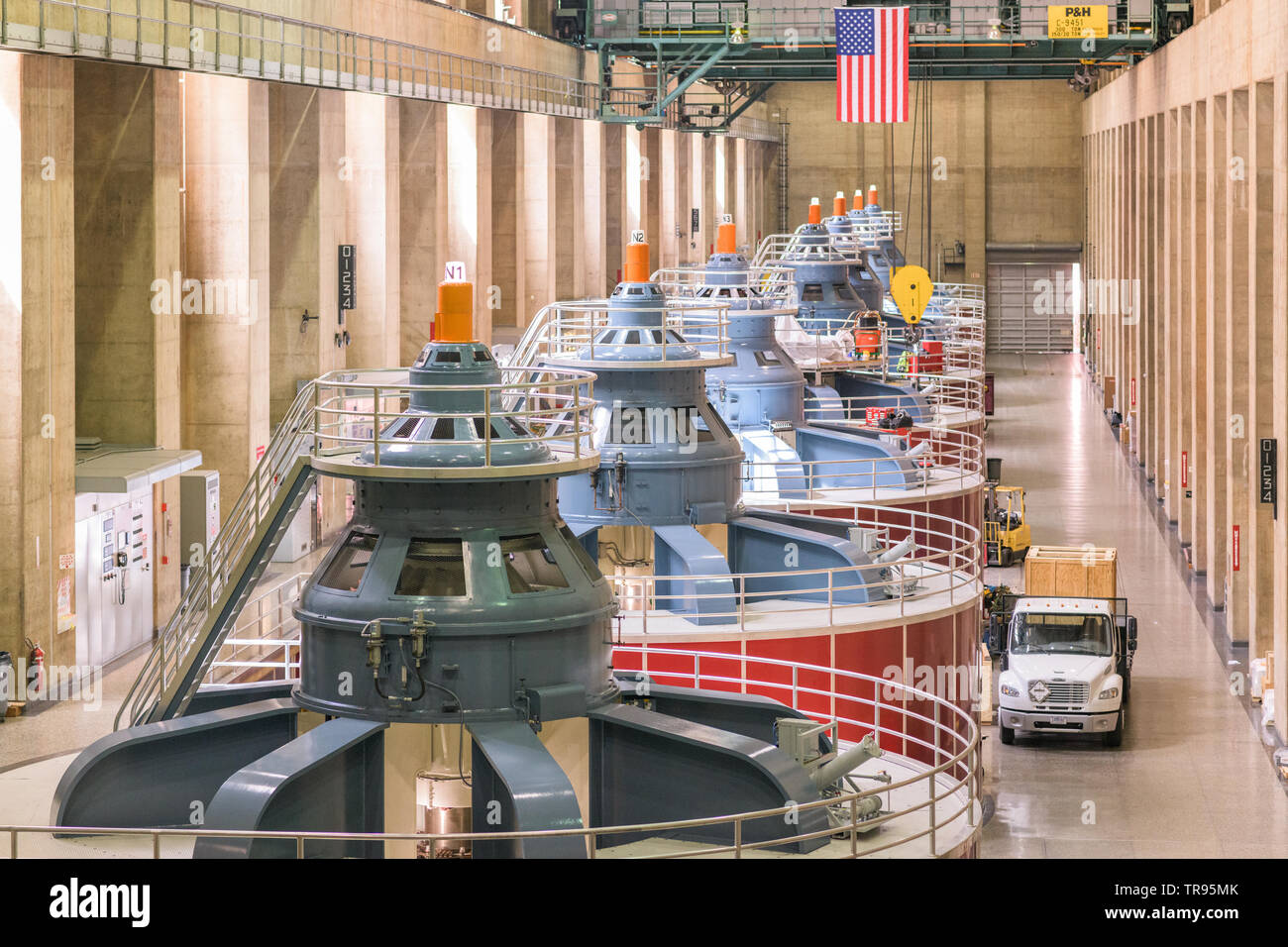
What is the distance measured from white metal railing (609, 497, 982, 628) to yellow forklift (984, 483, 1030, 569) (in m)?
13.8

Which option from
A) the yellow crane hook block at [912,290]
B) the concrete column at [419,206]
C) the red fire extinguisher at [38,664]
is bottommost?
the red fire extinguisher at [38,664]

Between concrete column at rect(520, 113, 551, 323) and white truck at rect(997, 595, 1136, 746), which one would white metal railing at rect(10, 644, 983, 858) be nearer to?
white truck at rect(997, 595, 1136, 746)

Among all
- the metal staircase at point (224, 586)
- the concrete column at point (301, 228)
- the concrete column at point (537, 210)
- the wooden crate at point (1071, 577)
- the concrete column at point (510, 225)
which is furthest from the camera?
the concrete column at point (537, 210)

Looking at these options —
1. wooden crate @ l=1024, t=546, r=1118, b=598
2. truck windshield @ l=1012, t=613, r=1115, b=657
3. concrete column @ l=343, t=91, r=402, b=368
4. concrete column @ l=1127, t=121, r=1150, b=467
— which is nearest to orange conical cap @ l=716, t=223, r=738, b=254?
wooden crate @ l=1024, t=546, r=1118, b=598

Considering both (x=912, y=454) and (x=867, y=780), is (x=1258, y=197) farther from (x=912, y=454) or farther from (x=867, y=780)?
(x=867, y=780)

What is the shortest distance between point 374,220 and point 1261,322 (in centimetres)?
1479

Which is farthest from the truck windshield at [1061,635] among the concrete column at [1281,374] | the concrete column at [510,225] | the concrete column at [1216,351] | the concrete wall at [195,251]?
the concrete column at [510,225]

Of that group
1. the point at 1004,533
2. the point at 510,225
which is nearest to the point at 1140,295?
the point at 1004,533

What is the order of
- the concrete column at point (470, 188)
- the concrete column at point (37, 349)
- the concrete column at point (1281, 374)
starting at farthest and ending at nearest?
1. the concrete column at point (470, 188)
2. the concrete column at point (1281, 374)
3. the concrete column at point (37, 349)

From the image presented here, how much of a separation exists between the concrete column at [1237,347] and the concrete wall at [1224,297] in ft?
0.07

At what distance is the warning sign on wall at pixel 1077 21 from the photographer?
43.7 metres

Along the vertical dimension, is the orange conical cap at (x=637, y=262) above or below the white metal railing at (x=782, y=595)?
above

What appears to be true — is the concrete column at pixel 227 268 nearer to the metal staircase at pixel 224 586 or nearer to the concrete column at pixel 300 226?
the concrete column at pixel 300 226
